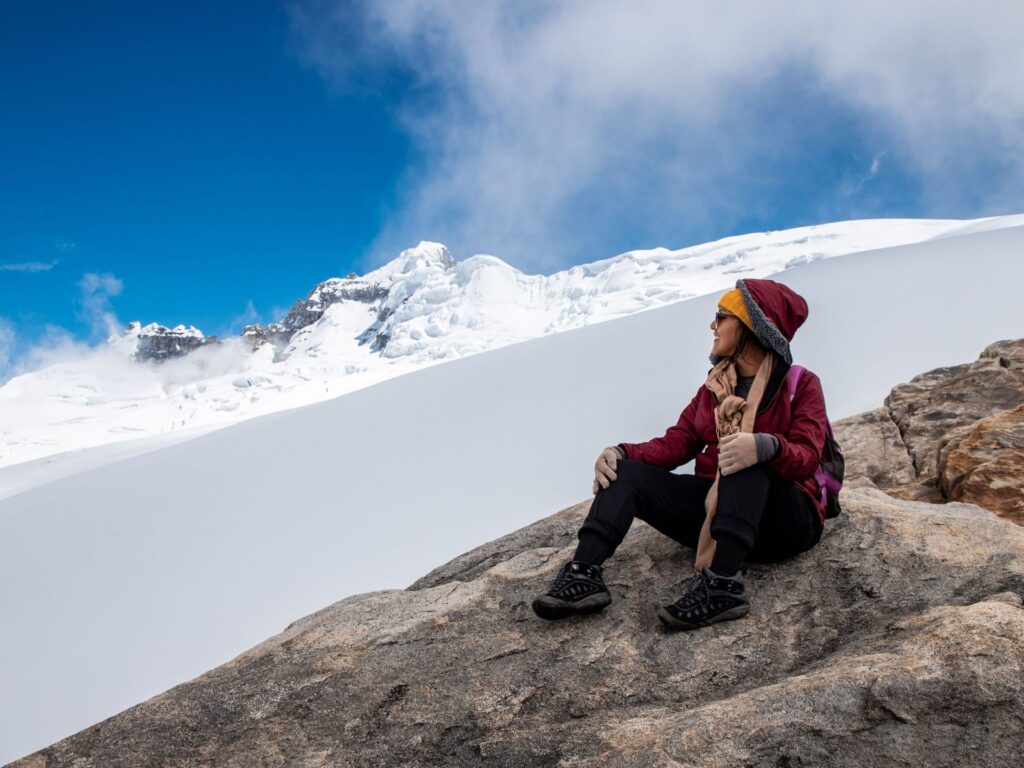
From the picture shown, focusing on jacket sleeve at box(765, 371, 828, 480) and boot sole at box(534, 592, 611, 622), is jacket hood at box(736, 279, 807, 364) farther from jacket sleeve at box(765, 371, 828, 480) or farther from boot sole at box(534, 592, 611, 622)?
boot sole at box(534, 592, 611, 622)

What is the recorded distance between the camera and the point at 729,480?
1.95 meters

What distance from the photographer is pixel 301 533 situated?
239 inches

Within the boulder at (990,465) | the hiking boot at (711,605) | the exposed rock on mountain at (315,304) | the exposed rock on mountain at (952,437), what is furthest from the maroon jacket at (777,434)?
the exposed rock on mountain at (315,304)

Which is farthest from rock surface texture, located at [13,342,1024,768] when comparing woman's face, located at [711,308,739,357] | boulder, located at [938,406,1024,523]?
woman's face, located at [711,308,739,357]

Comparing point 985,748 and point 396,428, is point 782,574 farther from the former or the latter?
point 396,428

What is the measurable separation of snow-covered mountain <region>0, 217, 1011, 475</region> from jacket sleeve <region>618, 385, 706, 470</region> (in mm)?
22919

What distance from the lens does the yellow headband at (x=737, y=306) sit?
2129mm

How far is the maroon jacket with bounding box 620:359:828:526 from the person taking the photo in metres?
1.96

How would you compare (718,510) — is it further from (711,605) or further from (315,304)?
(315,304)

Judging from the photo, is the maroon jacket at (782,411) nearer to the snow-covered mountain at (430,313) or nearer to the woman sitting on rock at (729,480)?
the woman sitting on rock at (729,480)

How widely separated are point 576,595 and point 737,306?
1040mm

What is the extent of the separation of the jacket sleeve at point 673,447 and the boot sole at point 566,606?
1.62 feet

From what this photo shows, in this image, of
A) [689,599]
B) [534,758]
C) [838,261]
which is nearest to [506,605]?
[689,599]

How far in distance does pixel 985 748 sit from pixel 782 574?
0.93 meters
